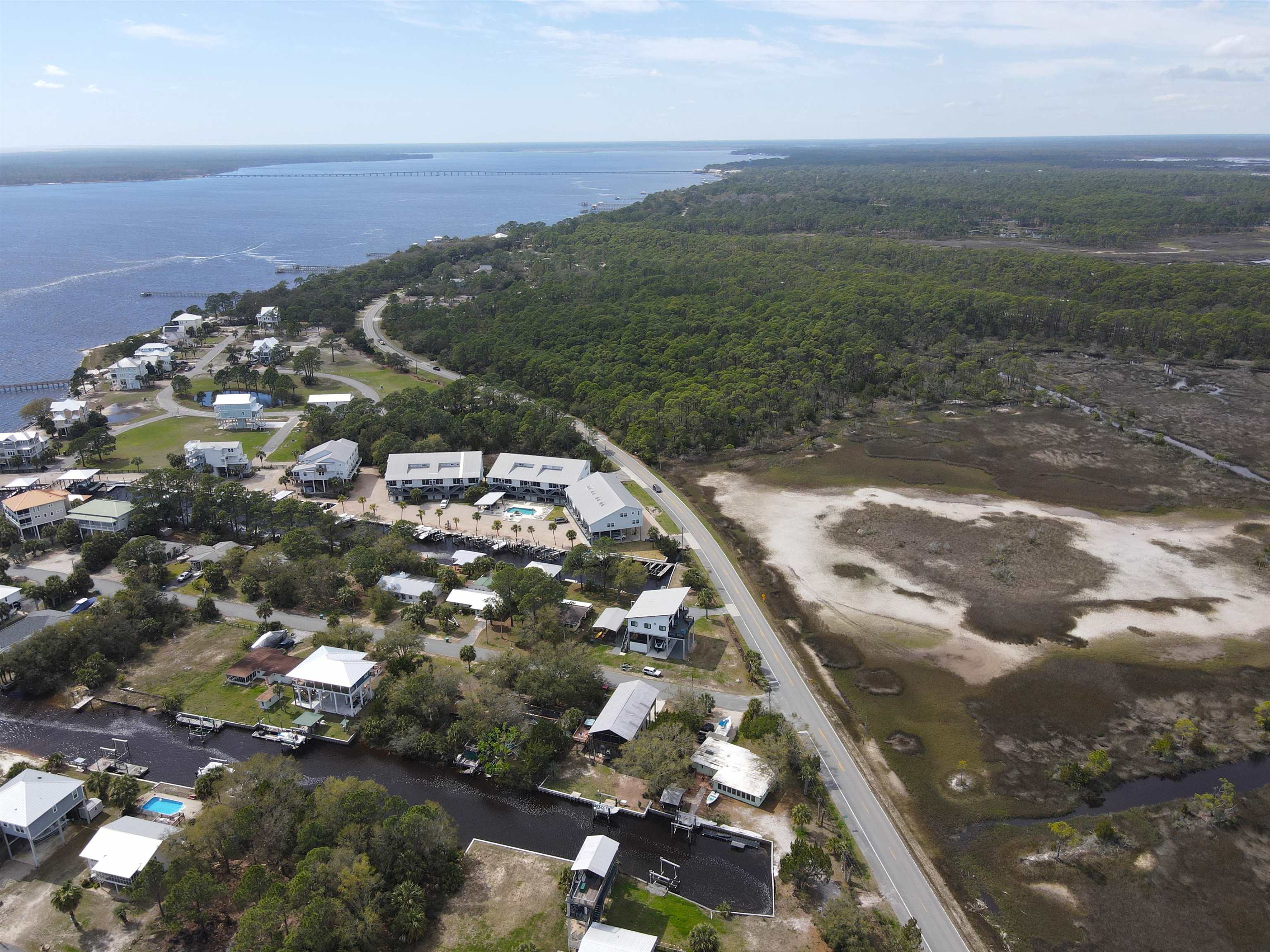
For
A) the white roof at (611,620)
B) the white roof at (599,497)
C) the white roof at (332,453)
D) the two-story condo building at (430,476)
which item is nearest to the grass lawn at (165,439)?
the white roof at (332,453)

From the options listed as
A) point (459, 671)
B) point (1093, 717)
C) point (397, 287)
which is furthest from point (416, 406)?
point (397, 287)

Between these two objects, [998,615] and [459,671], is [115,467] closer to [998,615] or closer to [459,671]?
[459,671]

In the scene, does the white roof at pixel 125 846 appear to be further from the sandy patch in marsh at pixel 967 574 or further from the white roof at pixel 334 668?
the sandy patch in marsh at pixel 967 574

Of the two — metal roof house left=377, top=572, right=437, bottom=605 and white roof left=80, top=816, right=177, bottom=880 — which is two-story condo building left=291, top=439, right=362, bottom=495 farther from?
white roof left=80, top=816, right=177, bottom=880

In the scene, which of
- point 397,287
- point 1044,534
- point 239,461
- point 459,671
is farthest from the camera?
point 397,287

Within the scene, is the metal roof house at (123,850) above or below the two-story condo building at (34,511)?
below

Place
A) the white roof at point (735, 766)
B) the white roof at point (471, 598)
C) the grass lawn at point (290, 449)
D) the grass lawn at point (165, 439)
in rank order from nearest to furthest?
the white roof at point (735, 766) → the white roof at point (471, 598) → the grass lawn at point (165, 439) → the grass lawn at point (290, 449)

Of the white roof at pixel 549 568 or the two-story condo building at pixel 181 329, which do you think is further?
the two-story condo building at pixel 181 329
